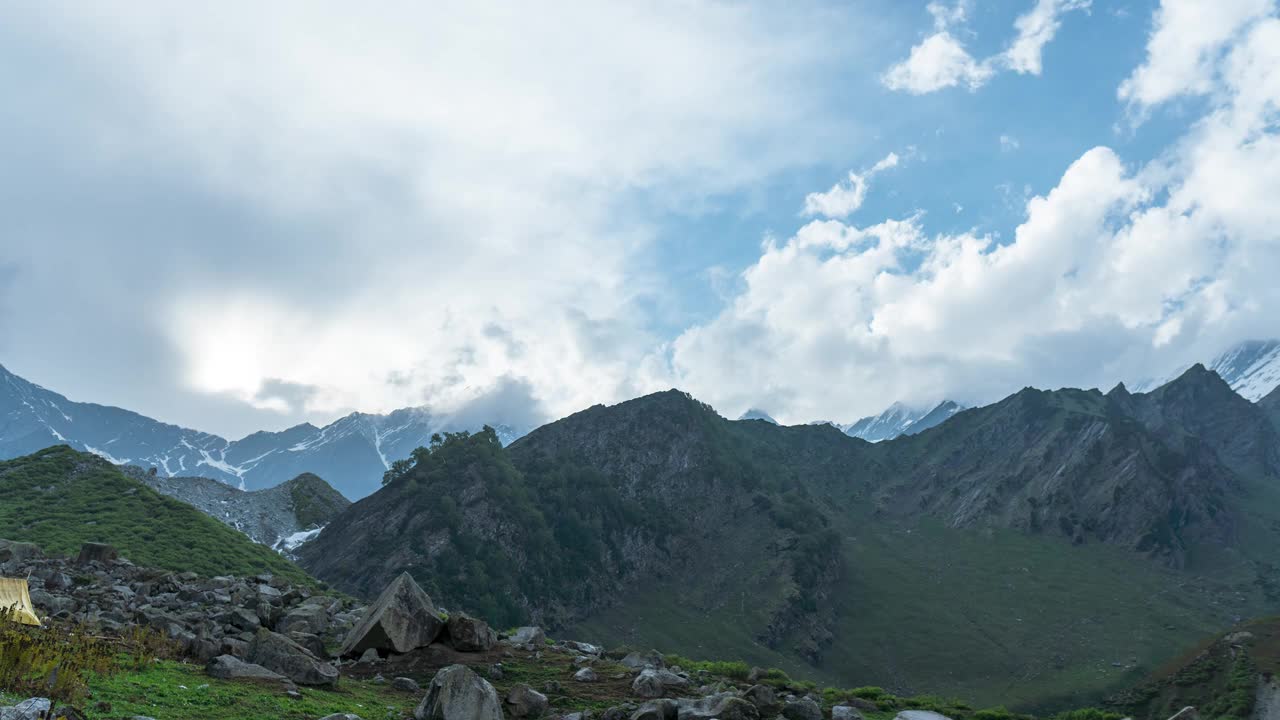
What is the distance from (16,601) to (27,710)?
1585cm

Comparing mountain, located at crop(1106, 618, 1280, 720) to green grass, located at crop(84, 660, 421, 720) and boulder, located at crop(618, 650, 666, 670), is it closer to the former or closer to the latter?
boulder, located at crop(618, 650, 666, 670)

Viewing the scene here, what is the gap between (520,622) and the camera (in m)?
168

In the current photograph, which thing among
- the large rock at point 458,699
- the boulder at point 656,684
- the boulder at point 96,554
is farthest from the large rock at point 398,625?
the boulder at point 96,554

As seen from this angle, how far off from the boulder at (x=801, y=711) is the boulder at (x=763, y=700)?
34cm

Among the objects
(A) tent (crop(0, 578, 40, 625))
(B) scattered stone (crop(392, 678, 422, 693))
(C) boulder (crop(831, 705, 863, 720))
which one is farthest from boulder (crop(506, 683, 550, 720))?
(A) tent (crop(0, 578, 40, 625))

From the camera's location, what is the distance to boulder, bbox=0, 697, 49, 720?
51.5ft

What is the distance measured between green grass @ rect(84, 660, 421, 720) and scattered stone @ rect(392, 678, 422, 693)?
3.96 ft

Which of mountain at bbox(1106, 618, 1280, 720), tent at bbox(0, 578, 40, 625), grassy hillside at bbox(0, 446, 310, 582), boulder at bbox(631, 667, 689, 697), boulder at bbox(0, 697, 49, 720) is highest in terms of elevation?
grassy hillside at bbox(0, 446, 310, 582)

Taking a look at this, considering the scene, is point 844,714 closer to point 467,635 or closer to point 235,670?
point 467,635

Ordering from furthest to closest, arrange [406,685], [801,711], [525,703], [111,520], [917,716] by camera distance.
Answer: [111,520] → [917,716] → [406,685] → [801,711] → [525,703]

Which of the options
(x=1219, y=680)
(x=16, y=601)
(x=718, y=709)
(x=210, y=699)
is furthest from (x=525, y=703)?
(x=1219, y=680)

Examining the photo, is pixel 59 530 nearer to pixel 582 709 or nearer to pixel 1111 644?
pixel 582 709

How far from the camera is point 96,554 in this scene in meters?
56.0

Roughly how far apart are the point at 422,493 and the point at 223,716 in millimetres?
174858
